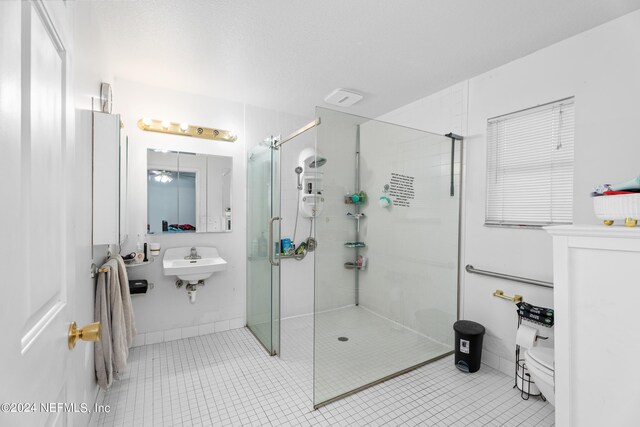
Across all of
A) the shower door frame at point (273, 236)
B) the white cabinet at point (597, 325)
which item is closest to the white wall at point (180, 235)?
the shower door frame at point (273, 236)

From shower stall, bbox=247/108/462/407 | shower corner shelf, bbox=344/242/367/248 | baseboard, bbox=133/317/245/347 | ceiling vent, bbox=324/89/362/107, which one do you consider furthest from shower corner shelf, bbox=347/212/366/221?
baseboard, bbox=133/317/245/347

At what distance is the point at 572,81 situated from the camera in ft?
6.49

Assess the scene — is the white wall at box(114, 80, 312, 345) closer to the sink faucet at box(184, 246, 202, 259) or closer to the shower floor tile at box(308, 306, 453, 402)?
the sink faucet at box(184, 246, 202, 259)

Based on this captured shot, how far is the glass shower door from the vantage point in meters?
2.59

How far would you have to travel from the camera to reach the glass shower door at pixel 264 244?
2.59m

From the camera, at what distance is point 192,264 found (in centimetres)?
276

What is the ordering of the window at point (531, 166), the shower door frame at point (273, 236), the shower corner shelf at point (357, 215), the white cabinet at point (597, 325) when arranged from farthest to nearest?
the shower door frame at point (273, 236)
the shower corner shelf at point (357, 215)
the window at point (531, 166)
the white cabinet at point (597, 325)

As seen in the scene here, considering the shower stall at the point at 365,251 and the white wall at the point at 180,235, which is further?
the white wall at the point at 180,235

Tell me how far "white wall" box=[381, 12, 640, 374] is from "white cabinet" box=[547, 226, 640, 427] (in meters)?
0.81

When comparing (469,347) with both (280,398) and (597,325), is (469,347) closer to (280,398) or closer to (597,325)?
(597,325)

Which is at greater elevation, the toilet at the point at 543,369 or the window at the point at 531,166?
the window at the point at 531,166

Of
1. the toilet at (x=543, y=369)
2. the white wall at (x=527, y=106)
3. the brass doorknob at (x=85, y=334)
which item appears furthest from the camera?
the white wall at (x=527, y=106)

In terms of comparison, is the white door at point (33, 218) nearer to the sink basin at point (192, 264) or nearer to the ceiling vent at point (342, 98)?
the sink basin at point (192, 264)

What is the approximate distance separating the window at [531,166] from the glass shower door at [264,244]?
1.84 meters
